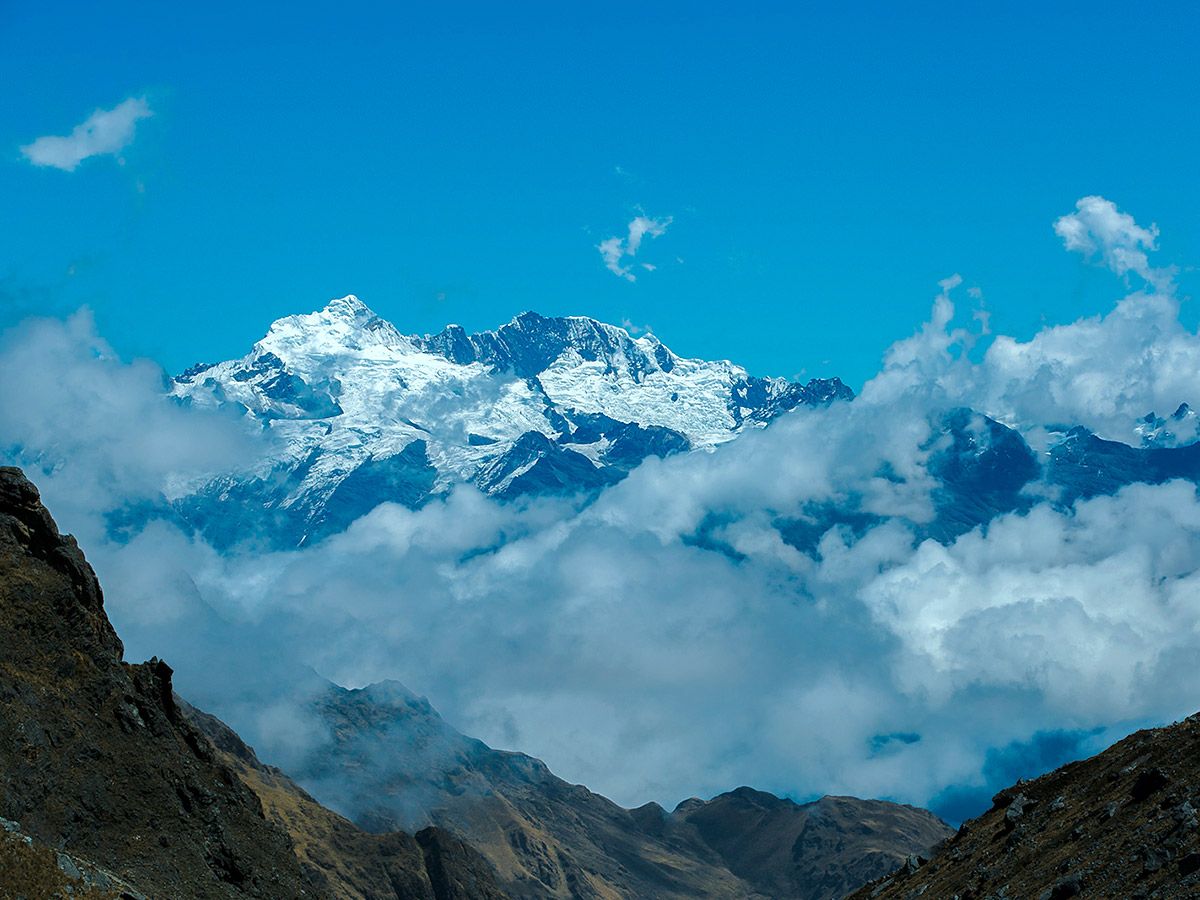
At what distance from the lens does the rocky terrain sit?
74.9m

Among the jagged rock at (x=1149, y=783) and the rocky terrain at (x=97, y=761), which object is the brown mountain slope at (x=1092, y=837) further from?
the rocky terrain at (x=97, y=761)

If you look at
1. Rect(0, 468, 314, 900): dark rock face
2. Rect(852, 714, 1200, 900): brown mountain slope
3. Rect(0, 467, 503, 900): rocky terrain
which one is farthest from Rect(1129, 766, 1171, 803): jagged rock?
Rect(0, 468, 314, 900): dark rock face

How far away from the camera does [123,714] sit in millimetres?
87312

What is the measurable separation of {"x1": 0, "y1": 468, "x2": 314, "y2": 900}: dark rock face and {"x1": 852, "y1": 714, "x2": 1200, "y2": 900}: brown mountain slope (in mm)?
51347

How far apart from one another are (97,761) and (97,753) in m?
0.68

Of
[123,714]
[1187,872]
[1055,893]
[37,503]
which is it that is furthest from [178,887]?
[1187,872]

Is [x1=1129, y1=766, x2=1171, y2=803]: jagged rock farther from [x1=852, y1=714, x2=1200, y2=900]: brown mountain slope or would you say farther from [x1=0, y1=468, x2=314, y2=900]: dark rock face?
[x1=0, y1=468, x2=314, y2=900]: dark rock face

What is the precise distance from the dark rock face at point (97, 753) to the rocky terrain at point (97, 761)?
103 mm

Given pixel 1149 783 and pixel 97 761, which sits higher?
pixel 97 761

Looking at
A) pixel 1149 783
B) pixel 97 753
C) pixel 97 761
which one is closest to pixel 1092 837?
pixel 1149 783

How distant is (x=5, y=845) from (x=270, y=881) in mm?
32443

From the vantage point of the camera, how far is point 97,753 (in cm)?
8231

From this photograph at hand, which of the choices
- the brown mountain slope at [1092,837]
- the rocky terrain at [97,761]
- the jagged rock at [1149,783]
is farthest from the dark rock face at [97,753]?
the jagged rock at [1149,783]

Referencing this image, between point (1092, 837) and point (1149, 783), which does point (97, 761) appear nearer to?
point (1092, 837)
